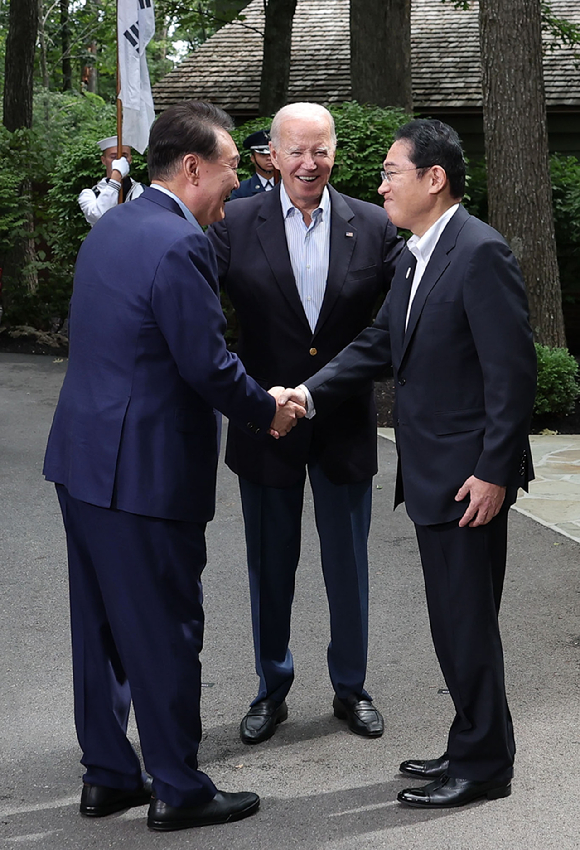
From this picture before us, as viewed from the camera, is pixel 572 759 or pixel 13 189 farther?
pixel 13 189

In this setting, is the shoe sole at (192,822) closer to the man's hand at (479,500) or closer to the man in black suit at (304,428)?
the man in black suit at (304,428)

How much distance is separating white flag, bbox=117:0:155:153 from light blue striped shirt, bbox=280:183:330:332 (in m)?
6.54

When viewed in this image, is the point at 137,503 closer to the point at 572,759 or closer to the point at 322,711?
the point at 322,711

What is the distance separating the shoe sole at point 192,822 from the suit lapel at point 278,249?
1.74 meters

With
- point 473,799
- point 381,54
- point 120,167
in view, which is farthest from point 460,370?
point 381,54

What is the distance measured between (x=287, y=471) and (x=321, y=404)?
293mm

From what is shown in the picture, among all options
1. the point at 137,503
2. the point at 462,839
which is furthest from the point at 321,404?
the point at 462,839

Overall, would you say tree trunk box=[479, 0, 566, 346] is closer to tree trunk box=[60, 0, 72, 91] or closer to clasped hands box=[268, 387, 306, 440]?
clasped hands box=[268, 387, 306, 440]

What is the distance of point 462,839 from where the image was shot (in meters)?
3.23

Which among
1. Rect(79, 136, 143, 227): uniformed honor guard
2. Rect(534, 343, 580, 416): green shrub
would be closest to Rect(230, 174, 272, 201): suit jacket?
Rect(79, 136, 143, 227): uniformed honor guard

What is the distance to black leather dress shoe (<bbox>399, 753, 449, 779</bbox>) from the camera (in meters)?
3.59

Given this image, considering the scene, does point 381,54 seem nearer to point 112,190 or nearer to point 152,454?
point 112,190

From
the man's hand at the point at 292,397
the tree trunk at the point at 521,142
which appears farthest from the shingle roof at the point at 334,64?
the man's hand at the point at 292,397

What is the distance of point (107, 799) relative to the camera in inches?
133
